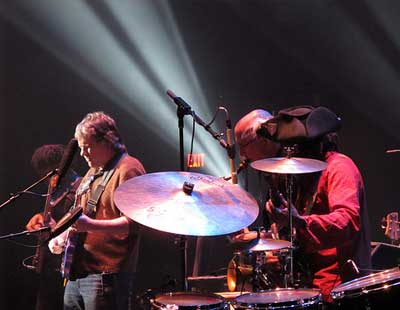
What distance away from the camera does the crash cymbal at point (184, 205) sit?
2.47m

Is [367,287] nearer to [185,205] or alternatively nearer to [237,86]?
[185,205]

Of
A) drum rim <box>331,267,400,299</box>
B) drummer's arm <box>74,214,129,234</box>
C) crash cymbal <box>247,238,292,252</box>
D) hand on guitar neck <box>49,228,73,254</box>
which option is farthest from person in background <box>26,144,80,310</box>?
drum rim <box>331,267,400,299</box>

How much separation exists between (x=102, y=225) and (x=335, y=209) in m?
1.21

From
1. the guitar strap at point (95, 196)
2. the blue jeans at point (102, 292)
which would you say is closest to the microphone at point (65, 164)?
the guitar strap at point (95, 196)

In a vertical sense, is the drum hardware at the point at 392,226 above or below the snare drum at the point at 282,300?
above

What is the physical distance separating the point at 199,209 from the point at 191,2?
4539 millimetres


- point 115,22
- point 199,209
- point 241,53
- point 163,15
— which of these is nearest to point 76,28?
point 115,22

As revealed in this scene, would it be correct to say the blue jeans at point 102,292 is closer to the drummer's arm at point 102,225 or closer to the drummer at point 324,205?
the drummer's arm at point 102,225

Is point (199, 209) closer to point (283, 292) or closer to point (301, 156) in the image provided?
point (283, 292)

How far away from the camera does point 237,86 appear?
267 inches

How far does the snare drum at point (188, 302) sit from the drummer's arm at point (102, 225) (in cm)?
53

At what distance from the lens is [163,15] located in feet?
21.3

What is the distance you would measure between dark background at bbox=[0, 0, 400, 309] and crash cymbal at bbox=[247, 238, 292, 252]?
10.3ft

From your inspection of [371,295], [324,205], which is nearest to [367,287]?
[371,295]
